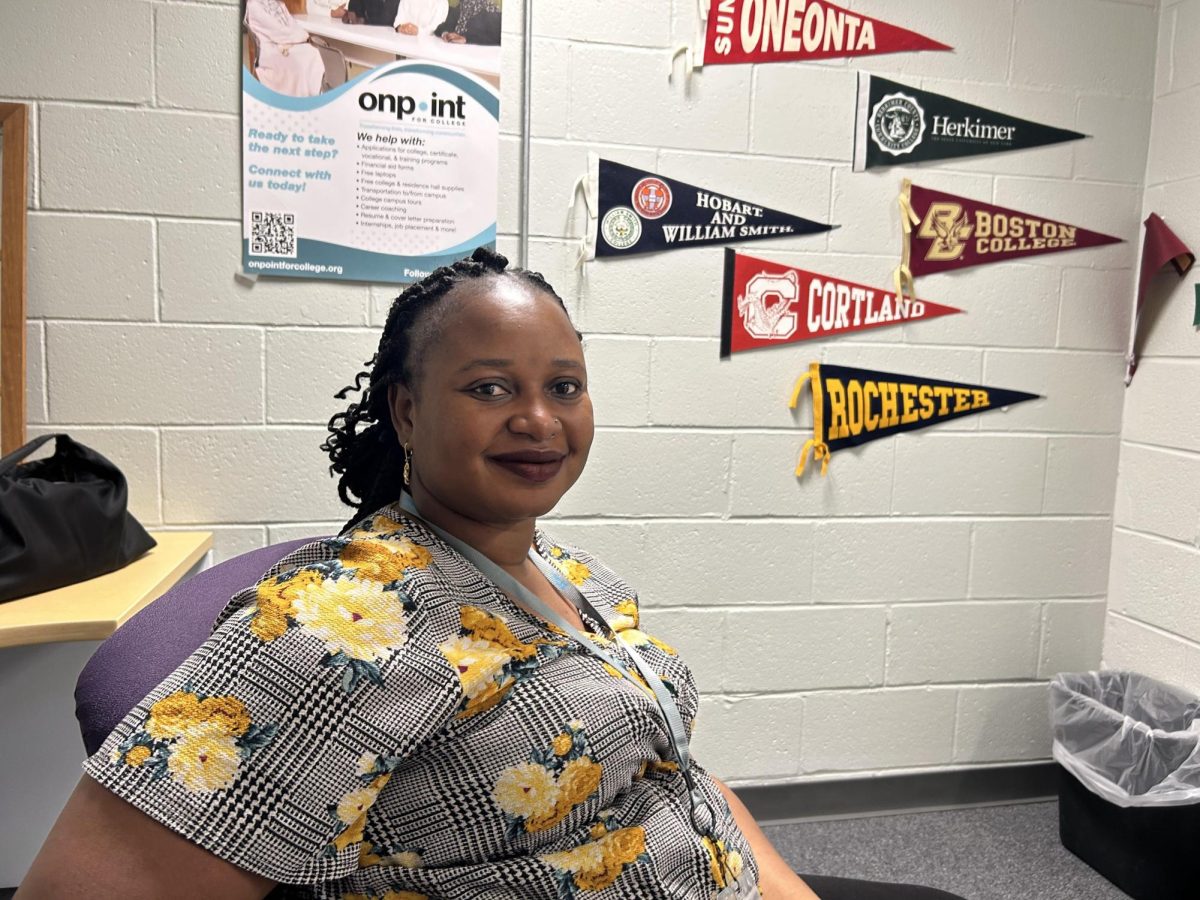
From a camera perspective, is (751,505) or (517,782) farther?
(751,505)

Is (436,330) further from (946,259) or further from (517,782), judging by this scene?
(946,259)

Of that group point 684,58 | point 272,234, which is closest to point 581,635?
point 272,234

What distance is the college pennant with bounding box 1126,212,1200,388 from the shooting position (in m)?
2.32

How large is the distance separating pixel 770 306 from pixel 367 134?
104cm

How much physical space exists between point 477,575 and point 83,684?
1.48ft

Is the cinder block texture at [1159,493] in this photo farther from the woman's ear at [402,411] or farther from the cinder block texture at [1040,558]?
the woman's ear at [402,411]

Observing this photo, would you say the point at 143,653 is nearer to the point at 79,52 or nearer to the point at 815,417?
the point at 79,52

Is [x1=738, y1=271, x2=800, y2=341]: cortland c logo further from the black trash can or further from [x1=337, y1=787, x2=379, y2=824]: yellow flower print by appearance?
[x1=337, y1=787, x2=379, y2=824]: yellow flower print

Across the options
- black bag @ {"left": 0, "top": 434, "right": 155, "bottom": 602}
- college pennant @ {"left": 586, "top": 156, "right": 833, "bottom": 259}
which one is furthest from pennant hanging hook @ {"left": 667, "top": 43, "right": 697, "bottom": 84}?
black bag @ {"left": 0, "top": 434, "right": 155, "bottom": 602}

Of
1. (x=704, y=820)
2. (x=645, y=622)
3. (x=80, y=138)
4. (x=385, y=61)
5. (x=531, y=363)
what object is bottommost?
(x=645, y=622)

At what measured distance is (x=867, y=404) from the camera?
92.7 inches

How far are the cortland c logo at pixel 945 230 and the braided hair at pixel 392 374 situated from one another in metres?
1.58

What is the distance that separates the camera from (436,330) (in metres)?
1.01

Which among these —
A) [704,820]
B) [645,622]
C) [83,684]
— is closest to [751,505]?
[645,622]
